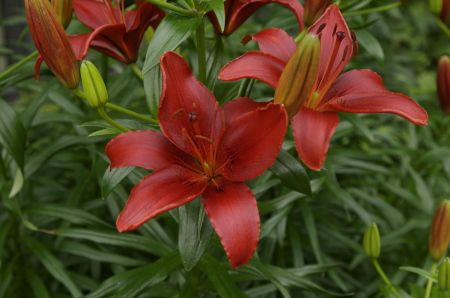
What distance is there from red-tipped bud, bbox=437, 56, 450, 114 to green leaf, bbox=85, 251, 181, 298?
2.52 feet

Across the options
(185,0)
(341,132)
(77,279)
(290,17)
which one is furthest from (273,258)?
(185,0)

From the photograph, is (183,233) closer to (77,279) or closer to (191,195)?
(191,195)

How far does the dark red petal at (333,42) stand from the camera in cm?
80

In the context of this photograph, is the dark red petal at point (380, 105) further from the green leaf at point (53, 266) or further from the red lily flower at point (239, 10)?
the green leaf at point (53, 266)

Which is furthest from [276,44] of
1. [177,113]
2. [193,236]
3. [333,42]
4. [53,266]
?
[53,266]

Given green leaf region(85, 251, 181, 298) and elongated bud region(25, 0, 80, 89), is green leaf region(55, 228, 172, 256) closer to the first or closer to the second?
green leaf region(85, 251, 181, 298)

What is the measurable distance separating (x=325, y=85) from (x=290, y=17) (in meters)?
0.51

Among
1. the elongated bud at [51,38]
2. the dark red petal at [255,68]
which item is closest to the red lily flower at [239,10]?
the dark red petal at [255,68]

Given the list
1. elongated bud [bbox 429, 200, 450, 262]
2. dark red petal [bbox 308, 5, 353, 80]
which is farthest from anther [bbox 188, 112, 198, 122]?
elongated bud [bbox 429, 200, 450, 262]

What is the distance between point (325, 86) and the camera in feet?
2.60

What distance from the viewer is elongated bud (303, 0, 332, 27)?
83 cm

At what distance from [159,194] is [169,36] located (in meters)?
0.22

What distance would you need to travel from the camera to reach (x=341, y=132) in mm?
1392

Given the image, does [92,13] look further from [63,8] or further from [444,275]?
[444,275]
